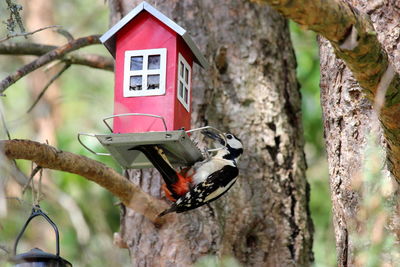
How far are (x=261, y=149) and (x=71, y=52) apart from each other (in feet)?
4.74

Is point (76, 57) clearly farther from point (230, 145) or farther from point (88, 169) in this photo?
point (88, 169)

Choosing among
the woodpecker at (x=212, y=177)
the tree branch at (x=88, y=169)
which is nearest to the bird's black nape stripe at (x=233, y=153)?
the woodpecker at (x=212, y=177)

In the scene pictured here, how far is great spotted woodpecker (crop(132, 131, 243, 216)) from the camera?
12.9ft

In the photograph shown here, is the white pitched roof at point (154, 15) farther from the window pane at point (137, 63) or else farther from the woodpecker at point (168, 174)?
the woodpecker at point (168, 174)

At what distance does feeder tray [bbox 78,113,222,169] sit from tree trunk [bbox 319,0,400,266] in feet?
2.19

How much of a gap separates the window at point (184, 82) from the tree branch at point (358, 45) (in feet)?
3.59

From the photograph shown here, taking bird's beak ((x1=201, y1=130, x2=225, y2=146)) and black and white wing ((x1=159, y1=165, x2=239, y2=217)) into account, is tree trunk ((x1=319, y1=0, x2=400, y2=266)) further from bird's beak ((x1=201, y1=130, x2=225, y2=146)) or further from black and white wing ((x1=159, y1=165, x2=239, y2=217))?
bird's beak ((x1=201, y1=130, x2=225, y2=146))

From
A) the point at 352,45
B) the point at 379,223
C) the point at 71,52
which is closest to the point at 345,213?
the point at 379,223

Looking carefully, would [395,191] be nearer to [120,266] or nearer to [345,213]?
[345,213]

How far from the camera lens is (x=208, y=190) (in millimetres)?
4059

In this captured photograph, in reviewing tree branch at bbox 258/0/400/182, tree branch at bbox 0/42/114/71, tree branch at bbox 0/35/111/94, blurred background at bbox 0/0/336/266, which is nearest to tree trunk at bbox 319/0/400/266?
blurred background at bbox 0/0/336/266

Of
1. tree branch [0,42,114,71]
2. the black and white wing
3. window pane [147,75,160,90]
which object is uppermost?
tree branch [0,42,114,71]

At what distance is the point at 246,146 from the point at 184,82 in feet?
3.74

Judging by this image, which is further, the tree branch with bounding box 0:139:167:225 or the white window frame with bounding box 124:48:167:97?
the white window frame with bounding box 124:48:167:97
